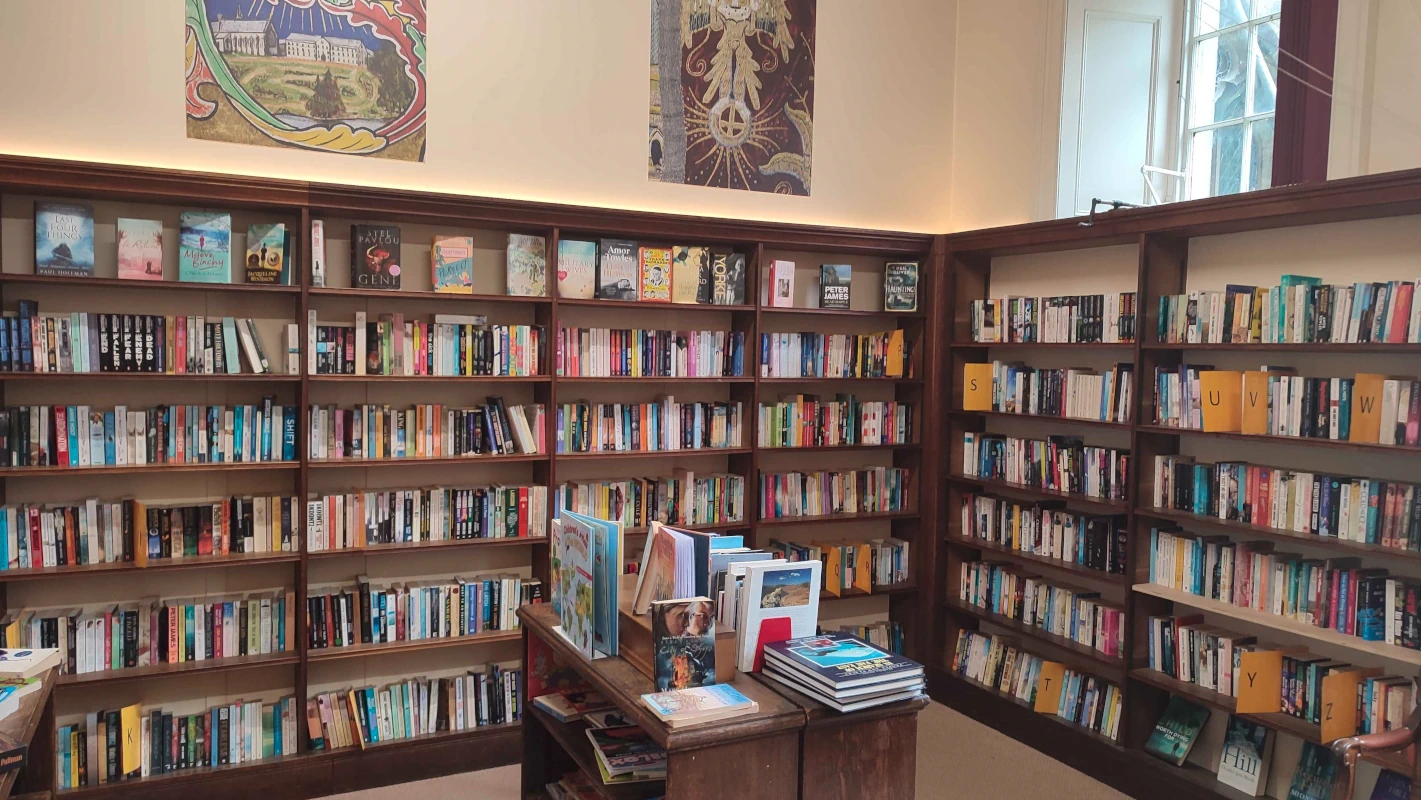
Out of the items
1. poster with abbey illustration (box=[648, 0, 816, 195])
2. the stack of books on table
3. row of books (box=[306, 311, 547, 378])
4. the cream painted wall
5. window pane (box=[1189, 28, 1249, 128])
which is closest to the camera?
the stack of books on table

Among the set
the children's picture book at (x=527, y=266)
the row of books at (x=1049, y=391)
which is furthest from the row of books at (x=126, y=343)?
the row of books at (x=1049, y=391)

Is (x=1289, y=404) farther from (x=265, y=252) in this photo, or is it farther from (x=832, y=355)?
(x=265, y=252)

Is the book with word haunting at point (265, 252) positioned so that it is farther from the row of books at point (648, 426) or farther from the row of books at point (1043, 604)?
the row of books at point (1043, 604)

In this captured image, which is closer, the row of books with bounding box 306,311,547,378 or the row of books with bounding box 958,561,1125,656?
the row of books with bounding box 306,311,547,378

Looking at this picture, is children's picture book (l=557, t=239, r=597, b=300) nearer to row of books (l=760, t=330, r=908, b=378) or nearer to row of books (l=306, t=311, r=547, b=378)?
row of books (l=306, t=311, r=547, b=378)

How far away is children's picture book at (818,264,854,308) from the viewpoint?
16.1 feet

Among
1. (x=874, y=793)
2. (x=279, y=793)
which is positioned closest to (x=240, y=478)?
(x=279, y=793)

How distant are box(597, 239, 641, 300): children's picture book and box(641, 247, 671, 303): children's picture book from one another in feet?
0.20

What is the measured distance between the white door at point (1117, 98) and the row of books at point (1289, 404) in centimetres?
116

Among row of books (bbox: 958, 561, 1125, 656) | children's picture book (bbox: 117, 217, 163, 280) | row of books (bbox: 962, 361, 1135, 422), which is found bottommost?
row of books (bbox: 958, 561, 1125, 656)

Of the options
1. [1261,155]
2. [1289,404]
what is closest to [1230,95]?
[1261,155]

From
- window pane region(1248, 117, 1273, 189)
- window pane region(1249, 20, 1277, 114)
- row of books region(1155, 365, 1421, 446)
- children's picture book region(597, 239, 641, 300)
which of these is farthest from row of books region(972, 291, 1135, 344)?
children's picture book region(597, 239, 641, 300)

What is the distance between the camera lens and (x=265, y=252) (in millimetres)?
3803

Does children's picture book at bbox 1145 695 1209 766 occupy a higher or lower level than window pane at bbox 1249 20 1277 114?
lower
